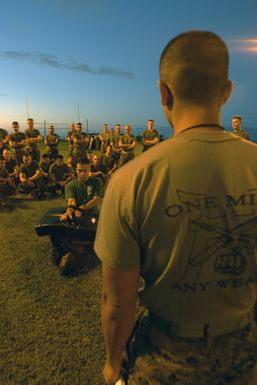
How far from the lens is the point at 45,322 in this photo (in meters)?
3.47

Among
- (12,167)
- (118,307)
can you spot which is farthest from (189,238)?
(12,167)

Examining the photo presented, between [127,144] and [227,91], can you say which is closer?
[227,91]

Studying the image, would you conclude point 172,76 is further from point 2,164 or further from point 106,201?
point 2,164

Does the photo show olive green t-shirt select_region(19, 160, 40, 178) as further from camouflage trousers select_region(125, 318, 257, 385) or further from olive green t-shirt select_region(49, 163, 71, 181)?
camouflage trousers select_region(125, 318, 257, 385)

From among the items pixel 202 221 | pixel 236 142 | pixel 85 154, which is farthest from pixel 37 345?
pixel 85 154

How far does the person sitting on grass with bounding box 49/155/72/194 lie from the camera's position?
9.16 m

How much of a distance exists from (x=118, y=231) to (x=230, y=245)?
404mm

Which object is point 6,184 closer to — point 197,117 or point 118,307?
point 118,307

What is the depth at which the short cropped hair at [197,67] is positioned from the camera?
1025 mm

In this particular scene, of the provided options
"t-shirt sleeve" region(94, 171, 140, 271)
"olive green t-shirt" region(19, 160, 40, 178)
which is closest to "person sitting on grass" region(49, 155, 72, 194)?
"olive green t-shirt" region(19, 160, 40, 178)

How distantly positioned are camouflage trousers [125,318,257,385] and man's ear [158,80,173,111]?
905 mm

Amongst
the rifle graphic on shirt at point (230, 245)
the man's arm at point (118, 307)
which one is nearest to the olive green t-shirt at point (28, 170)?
the man's arm at point (118, 307)

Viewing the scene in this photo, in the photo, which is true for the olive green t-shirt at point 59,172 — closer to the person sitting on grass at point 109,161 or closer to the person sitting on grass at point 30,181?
the person sitting on grass at point 30,181

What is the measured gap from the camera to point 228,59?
109cm
